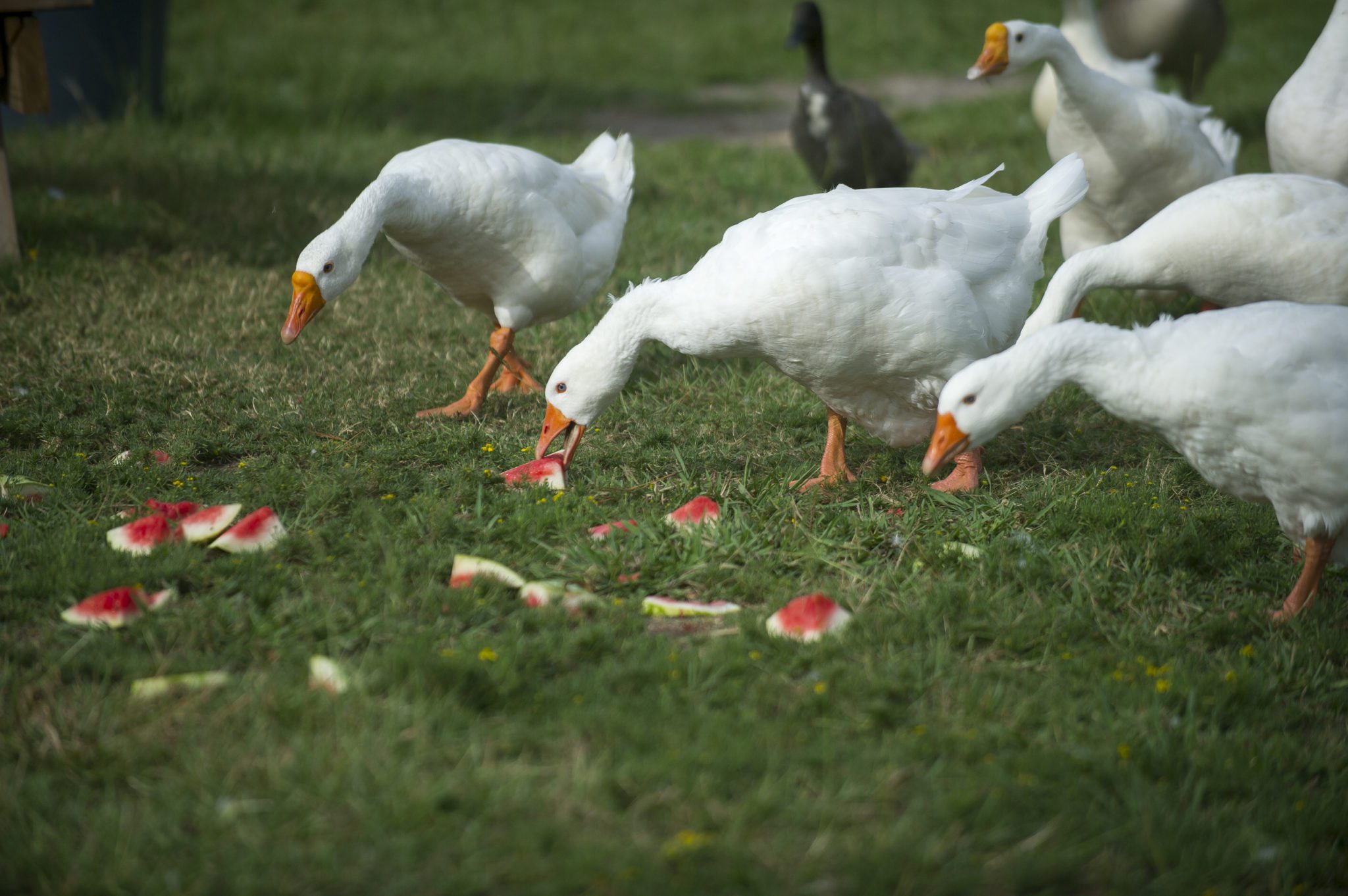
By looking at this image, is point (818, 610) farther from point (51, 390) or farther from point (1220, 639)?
point (51, 390)

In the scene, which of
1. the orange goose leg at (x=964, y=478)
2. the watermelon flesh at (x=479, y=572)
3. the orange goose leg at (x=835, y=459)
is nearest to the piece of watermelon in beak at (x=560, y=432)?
the watermelon flesh at (x=479, y=572)

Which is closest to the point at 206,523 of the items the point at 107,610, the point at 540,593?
the point at 107,610

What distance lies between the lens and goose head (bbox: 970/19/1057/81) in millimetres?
4926

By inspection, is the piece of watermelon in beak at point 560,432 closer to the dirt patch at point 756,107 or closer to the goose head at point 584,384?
the goose head at point 584,384

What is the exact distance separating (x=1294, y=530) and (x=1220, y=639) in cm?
38

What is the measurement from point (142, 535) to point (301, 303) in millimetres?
1104

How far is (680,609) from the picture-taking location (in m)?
3.19

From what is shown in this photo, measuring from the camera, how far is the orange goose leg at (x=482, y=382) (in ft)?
15.7

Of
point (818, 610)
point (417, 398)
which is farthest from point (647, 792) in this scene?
point (417, 398)

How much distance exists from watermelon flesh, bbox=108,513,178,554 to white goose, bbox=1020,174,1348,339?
10.1 ft

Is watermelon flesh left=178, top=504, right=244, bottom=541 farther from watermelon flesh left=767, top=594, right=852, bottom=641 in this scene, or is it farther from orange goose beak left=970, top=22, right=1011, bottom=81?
orange goose beak left=970, top=22, right=1011, bottom=81

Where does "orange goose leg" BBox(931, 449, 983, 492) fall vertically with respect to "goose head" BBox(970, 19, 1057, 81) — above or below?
below

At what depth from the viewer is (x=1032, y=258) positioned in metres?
4.05

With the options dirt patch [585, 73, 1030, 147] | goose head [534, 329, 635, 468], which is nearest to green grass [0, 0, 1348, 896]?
goose head [534, 329, 635, 468]
